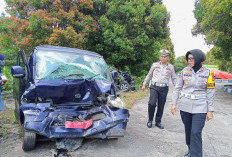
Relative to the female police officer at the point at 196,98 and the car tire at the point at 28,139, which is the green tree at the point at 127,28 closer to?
the female police officer at the point at 196,98

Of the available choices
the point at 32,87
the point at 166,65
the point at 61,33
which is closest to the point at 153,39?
the point at 61,33

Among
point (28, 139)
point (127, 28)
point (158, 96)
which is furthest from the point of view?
point (127, 28)

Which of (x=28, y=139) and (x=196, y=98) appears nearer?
(x=196, y=98)

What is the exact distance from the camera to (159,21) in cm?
1222

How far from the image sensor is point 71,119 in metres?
3.13

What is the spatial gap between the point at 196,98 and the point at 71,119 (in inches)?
80.5

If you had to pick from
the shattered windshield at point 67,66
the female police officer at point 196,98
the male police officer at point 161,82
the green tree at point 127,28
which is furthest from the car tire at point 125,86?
the female police officer at point 196,98

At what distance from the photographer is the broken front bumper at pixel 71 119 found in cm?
291

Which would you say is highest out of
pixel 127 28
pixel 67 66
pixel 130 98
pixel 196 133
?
pixel 127 28

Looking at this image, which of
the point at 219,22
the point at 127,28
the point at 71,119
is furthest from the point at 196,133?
the point at 127,28

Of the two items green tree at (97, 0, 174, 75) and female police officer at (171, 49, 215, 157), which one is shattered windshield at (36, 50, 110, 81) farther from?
green tree at (97, 0, 174, 75)

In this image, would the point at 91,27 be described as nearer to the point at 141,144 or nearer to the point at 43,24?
the point at 43,24

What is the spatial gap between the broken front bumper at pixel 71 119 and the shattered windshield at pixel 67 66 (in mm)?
652

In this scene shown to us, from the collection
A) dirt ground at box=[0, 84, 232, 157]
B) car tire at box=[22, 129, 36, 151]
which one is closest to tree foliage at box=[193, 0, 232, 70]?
dirt ground at box=[0, 84, 232, 157]
